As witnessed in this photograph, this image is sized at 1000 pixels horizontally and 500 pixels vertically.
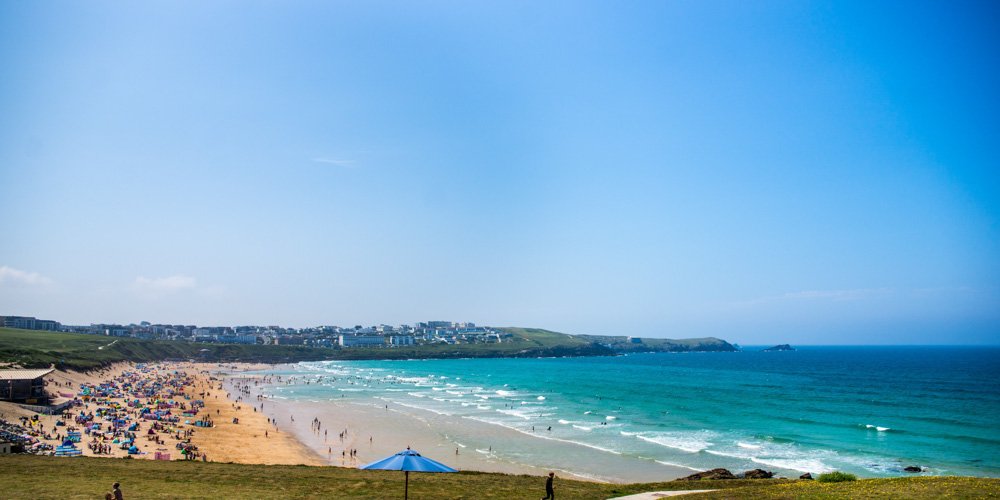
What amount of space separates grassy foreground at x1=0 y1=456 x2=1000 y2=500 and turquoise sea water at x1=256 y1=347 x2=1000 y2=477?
56.4 ft

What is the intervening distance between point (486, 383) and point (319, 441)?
61755 millimetres

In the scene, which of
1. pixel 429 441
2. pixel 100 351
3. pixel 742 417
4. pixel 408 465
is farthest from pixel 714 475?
pixel 100 351

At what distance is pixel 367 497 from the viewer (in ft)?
55.1

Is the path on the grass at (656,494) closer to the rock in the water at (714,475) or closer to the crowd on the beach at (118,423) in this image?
the rock in the water at (714,475)

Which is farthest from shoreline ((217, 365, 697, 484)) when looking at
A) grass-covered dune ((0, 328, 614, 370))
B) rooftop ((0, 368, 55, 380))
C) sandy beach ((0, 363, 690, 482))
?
grass-covered dune ((0, 328, 614, 370))

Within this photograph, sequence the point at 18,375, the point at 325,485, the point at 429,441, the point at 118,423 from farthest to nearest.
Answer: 1. the point at 18,375
2. the point at 118,423
3. the point at 429,441
4. the point at 325,485

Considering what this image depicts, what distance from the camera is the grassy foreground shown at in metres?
16.1

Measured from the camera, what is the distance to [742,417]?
2302 inches

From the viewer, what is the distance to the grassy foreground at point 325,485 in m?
16.1

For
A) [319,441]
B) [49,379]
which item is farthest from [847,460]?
[49,379]

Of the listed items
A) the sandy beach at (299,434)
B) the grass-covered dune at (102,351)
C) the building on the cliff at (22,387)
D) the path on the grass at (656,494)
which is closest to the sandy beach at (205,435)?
the sandy beach at (299,434)

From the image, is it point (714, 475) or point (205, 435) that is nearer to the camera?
point (714, 475)

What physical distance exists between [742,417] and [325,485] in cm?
5151

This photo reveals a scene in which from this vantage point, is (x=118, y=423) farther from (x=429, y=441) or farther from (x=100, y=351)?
(x=100, y=351)
